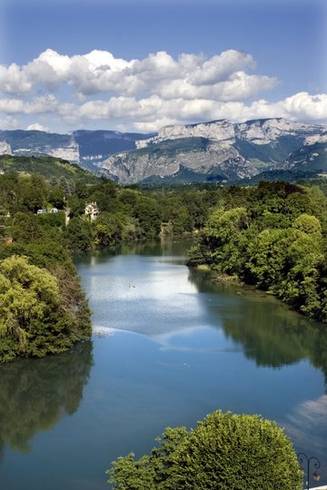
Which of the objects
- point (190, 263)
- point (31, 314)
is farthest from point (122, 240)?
point (31, 314)

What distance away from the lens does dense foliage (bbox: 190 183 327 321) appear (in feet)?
142

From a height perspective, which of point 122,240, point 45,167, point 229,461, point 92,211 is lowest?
point 229,461

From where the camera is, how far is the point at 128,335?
37.3 m

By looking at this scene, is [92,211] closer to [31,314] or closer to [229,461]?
[31,314]

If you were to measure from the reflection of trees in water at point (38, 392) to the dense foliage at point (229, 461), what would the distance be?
9235mm

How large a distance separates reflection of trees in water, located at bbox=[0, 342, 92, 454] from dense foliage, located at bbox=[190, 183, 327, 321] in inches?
639

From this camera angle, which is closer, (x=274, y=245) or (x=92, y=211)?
(x=274, y=245)

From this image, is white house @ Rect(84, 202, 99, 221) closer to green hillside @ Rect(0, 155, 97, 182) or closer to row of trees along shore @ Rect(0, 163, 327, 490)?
row of trees along shore @ Rect(0, 163, 327, 490)

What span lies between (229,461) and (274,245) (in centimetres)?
3638

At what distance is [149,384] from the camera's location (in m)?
29.3

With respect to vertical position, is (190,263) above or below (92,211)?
below

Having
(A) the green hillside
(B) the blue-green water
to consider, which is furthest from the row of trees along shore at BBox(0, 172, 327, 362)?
(A) the green hillside

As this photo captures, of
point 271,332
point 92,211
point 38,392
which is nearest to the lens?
point 38,392

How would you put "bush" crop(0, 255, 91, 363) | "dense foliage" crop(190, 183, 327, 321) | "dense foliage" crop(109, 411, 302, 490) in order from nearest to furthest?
"dense foliage" crop(109, 411, 302, 490) → "bush" crop(0, 255, 91, 363) → "dense foliage" crop(190, 183, 327, 321)
